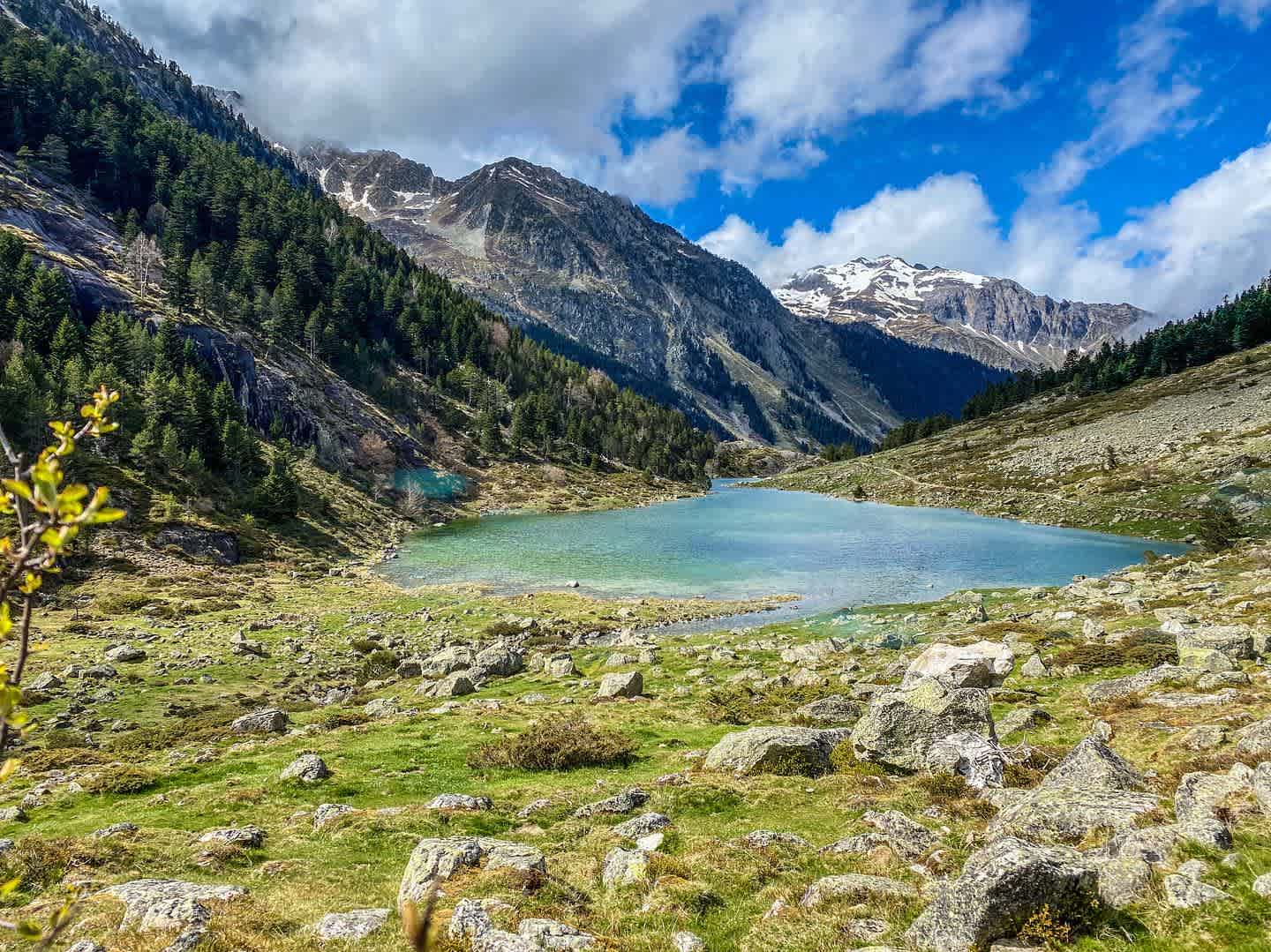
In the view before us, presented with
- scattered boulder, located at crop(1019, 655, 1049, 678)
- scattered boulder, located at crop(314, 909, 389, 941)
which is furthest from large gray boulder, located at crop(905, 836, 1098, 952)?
scattered boulder, located at crop(1019, 655, 1049, 678)

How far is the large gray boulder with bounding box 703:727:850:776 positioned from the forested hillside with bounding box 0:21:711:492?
69309mm

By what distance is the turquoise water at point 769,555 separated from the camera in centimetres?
5522

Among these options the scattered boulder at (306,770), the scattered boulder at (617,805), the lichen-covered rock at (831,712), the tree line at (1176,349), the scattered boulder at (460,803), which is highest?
the tree line at (1176,349)

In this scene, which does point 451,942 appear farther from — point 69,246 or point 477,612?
point 69,246

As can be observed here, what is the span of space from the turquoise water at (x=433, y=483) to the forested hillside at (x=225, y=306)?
23215mm

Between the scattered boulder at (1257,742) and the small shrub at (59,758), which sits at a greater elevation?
the scattered boulder at (1257,742)

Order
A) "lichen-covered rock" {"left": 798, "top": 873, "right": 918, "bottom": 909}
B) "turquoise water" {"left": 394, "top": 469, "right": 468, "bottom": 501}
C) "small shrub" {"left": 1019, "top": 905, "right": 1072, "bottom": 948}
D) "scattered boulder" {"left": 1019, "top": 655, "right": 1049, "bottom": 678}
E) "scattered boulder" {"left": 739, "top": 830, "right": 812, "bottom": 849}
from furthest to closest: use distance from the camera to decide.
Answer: "turquoise water" {"left": 394, "top": 469, "right": 468, "bottom": 501} < "scattered boulder" {"left": 1019, "top": 655, "right": 1049, "bottom": 678} < "scattered boulder" {"left": 739, "top": 830, "right": 812, "bottom": 849} < "lichen-covered rock" {"left": 798, "top": 873, "right": 918, "bottom": 909} < "small shrub" {"left": 1019, "top": 905, "right": 1072, "bottom": 948}

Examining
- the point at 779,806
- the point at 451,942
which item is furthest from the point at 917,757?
the point at 451,942

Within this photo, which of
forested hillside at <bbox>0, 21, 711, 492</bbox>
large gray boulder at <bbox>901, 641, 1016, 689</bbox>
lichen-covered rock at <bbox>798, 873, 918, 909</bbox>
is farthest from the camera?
forested hillside at <bbox>0, 21, 711, 492</bbox>

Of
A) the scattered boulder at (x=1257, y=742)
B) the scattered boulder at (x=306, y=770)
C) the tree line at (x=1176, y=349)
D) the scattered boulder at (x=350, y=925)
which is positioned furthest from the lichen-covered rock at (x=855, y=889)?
the tree line at (x=1176, y=349)

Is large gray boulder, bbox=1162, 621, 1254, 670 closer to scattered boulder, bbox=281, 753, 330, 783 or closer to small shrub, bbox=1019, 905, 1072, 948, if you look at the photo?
small shrub, bbox=1019, 905, 1072, 948

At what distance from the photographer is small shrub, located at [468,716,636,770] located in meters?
19.7

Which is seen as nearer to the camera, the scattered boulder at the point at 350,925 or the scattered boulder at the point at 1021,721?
the scattered boulder at the point at 350,925

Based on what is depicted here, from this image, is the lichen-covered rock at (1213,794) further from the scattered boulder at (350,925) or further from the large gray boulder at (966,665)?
Answer: the scattered boulder at (350,925)
